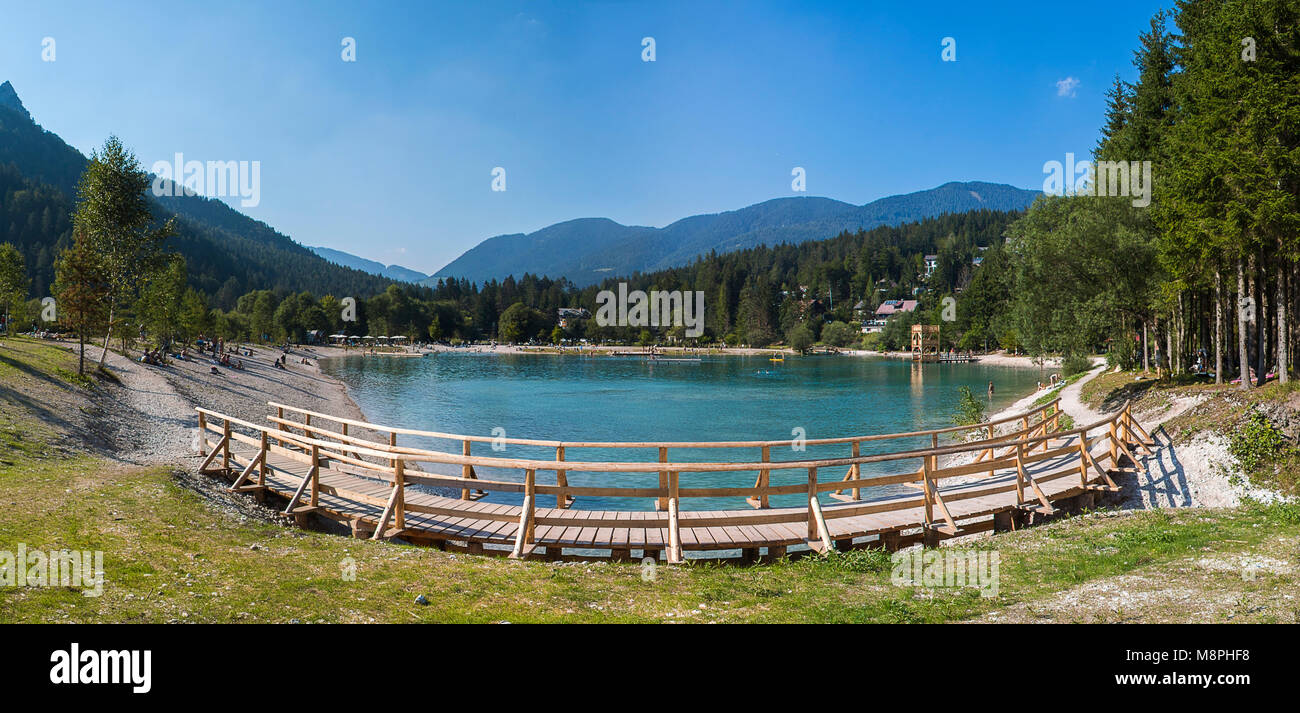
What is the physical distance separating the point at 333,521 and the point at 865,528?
439 inches

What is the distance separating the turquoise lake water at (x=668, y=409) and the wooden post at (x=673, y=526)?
28.2 feet

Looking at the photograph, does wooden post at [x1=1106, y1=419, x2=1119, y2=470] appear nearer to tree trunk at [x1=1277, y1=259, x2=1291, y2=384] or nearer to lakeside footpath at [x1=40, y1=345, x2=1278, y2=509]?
lakeside footpath at [x1=40, y1=345, x2=1278, y2=509]

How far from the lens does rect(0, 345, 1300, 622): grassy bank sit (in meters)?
6.55

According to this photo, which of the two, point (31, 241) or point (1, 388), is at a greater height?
point (31, 241)

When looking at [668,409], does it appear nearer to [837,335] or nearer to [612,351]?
[837,335]

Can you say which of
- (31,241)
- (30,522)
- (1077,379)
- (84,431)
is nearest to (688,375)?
(1077,379)

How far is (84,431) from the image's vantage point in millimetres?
20750

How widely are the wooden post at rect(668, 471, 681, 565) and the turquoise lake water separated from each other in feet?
28.2

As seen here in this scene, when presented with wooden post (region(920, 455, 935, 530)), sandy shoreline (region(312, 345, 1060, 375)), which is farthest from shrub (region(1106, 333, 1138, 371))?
sandy shoreline (region(312, 345, 1060, 375))

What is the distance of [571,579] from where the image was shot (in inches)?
327

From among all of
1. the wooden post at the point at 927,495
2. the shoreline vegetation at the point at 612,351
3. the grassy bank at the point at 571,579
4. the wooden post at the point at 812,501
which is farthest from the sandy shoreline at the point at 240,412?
the shoreline vegetation at the point at 612,351

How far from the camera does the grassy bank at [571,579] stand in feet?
21.5

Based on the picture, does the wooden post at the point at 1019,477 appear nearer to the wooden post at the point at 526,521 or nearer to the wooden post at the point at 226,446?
the wooden post at the point at 526,521
